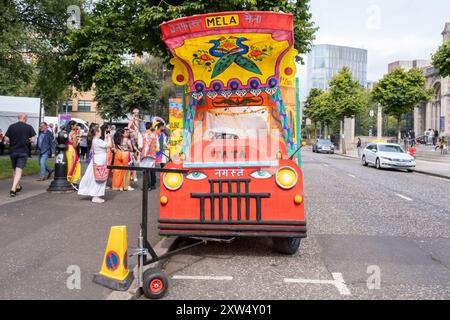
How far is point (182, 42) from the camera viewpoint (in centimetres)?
575

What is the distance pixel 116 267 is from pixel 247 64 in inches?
133

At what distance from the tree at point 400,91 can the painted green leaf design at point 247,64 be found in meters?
32.1

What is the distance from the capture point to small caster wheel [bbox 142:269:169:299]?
4.16m

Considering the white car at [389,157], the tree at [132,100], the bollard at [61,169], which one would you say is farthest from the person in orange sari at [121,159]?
the tree at [132,100]

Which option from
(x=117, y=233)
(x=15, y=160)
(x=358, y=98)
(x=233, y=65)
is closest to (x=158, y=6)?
(x=15, y=160)

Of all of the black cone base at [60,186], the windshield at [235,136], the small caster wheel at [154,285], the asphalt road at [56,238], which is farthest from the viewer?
the black cone base at [60,186]

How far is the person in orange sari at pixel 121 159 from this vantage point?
11906mm

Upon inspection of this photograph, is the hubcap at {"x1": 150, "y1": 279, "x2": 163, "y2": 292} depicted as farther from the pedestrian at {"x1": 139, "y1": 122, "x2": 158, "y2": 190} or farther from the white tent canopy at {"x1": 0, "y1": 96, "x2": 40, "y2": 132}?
the white tent canopy at {"x1": 0, "y1": 96, "x2": 40, "y2": 132}

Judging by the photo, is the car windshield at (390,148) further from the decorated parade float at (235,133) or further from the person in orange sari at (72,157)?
the decorated parade float at (235,133)

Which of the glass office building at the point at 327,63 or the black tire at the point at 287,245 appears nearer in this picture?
the black tire at the point at 287,245

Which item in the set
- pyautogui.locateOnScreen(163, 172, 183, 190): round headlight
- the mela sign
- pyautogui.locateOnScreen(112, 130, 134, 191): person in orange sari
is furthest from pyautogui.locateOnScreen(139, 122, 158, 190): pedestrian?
the mela sign

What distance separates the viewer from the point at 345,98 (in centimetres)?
4828

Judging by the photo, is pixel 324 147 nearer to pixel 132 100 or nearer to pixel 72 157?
pixel 132 100

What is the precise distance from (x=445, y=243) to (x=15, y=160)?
8956 millimetres
